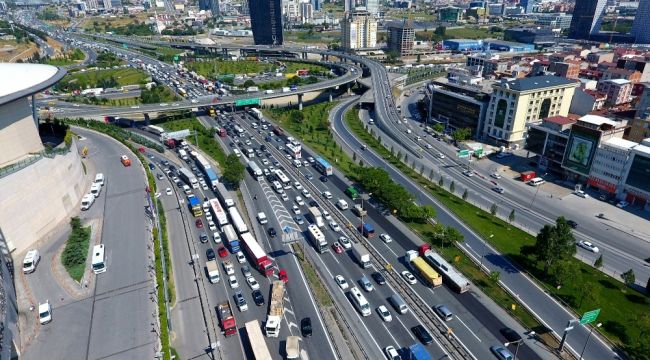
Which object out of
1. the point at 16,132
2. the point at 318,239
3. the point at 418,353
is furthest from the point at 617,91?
the point at 16,132

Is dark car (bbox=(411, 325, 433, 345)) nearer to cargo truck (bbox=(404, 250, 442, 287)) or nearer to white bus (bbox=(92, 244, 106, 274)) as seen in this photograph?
cargo truck (bbox=(404, 250, 442, 287))

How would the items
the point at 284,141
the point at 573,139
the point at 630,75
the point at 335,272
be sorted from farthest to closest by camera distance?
the point at 630,75
the point at 284,141
the point at 573,139
the point at 335,272

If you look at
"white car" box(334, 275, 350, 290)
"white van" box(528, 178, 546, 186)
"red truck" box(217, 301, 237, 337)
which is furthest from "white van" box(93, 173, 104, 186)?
"white van" box(528, 178, 546, 186)

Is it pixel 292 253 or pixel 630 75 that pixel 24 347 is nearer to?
pixel 292 253

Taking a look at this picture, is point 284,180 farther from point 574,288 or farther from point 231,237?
point 574,288

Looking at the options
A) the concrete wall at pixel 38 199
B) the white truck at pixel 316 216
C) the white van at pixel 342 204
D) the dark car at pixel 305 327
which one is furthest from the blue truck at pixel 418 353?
the concrete wall at pixel 38 199

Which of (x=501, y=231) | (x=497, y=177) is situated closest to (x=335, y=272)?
(x=501, y=231)
